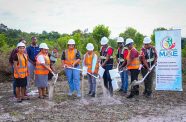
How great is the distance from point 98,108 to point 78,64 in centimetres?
205

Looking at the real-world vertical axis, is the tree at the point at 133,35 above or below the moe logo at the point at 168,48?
above

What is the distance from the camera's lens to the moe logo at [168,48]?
10820 millimetres

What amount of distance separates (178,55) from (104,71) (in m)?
2.70

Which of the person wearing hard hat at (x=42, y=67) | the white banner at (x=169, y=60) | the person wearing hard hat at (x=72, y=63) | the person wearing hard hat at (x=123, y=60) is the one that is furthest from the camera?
the white banner at (x=169, y=60)

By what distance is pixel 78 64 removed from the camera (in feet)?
32.7

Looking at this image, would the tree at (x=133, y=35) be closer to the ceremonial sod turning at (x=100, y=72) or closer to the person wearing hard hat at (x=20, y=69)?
the ceremonial sod turning at (x=100, y=72)

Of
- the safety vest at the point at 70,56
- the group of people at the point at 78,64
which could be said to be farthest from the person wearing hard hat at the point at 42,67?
the safety vest at the point at 70,56

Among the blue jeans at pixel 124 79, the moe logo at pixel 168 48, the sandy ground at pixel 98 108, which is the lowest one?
the sandy ground at pixel 98 108

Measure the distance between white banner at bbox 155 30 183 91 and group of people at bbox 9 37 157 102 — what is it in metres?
1.22

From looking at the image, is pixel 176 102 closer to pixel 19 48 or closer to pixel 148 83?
pixel 148 83

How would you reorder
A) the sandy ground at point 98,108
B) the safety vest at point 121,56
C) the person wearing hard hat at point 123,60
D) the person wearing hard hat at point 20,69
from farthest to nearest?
the safety vest at point 121,56
the person wearing hard hat at point 123,60
the person wearing hard hat at point 20,69
the sandy ground at point 98,108

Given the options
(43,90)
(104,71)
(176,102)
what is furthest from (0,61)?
(176,102)

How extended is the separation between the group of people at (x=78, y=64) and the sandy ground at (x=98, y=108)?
0.38 meters

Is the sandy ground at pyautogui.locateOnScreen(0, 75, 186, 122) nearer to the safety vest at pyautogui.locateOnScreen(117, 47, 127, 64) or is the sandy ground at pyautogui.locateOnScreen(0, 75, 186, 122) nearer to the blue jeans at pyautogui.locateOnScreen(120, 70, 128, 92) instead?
the blue jeans at pyautogui.locateOnScreen(120, 70, 128, 92)
